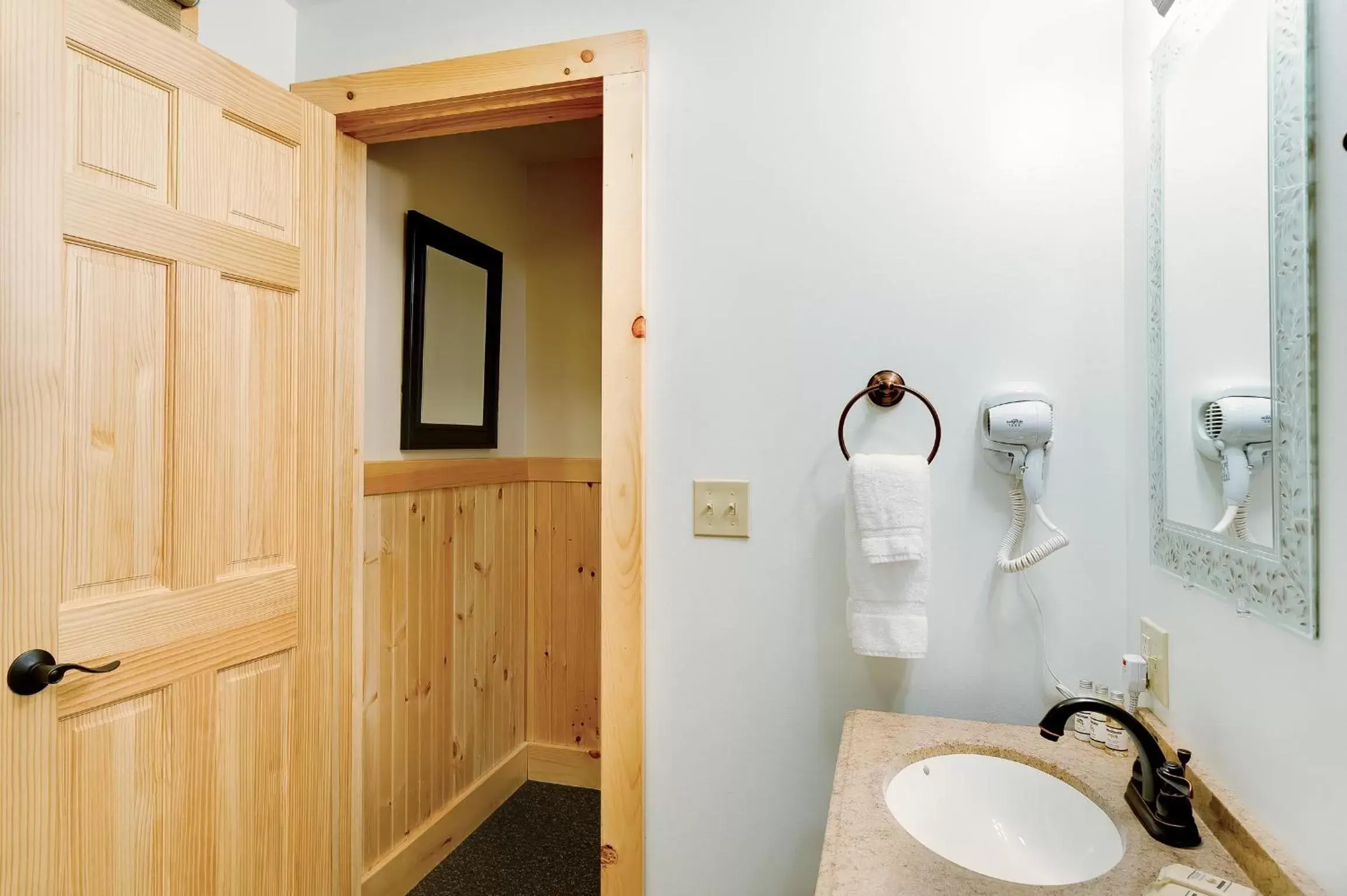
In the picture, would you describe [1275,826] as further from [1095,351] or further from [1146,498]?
[1095,351]

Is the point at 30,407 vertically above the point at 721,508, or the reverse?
the point at 30,407

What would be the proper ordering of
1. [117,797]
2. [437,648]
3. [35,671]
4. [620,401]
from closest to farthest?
[35,671] → [117,797] → [620,401] → [437,648]

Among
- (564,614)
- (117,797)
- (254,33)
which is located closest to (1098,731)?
(117,797)

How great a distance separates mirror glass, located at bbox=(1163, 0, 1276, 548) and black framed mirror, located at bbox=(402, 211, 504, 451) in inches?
72.1

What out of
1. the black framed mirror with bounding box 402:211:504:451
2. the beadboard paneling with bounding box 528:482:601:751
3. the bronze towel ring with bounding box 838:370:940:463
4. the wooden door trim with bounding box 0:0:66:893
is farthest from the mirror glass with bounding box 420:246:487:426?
the bronze towel ring with bounding box 838:370:940:463

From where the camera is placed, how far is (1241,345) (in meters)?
0.80

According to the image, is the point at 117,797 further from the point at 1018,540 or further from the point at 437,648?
the point at 1018,540

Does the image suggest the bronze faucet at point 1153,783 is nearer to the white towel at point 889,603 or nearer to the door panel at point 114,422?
the white towel at point 889,603

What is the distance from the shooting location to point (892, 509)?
45.2 inches

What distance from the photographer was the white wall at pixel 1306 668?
65 centimetres

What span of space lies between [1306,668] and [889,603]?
54 centimetres

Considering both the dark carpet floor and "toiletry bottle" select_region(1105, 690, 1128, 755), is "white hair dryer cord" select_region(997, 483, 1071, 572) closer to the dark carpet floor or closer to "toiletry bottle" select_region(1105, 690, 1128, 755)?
"toiletry bottle" select_region(1105, 690, 1128, 755)

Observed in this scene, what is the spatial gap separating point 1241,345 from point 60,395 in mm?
1621

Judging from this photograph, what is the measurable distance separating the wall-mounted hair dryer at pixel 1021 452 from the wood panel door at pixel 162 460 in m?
1.36
